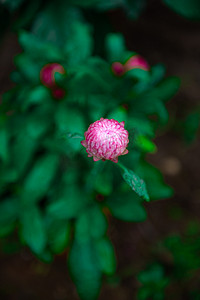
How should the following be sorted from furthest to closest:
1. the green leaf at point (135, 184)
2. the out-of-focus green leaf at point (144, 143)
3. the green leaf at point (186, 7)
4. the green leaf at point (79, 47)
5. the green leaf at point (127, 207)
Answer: the green leaf at point (186, 7)
the green leaf at point (79, 47)
the green leaf at point (127, 207)
the out-of-focus green leaf at point (144, 143)
the green leaf at point (135, 184)

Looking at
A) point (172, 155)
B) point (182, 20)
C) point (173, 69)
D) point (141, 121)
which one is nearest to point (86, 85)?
point (141, 121)

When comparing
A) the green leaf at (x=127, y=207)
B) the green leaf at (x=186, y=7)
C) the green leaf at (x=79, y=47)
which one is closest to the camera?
the green leaf at (x=127, y=207)

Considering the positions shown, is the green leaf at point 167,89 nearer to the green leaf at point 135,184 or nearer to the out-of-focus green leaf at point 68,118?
the out-of-focus green leaf at point 68,118

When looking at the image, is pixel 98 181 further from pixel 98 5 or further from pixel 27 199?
pixel 98 5

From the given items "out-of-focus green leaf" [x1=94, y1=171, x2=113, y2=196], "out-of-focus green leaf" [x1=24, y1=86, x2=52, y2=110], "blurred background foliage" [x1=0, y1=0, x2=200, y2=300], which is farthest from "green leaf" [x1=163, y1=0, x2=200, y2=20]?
"out-of-focus green leaf" [x1=94, y1=171, x2=113, y2=196]

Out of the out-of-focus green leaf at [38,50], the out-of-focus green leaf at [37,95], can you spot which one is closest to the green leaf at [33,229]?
the out-of-focus green leaf at [37,95]

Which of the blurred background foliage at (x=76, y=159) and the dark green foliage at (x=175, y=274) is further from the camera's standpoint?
the dark green foliage at (x=175, y=274)

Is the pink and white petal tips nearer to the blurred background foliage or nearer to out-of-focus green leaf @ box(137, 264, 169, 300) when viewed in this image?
the blurred background foliage

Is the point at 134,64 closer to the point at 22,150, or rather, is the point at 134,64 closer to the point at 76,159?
the point at 76,159
